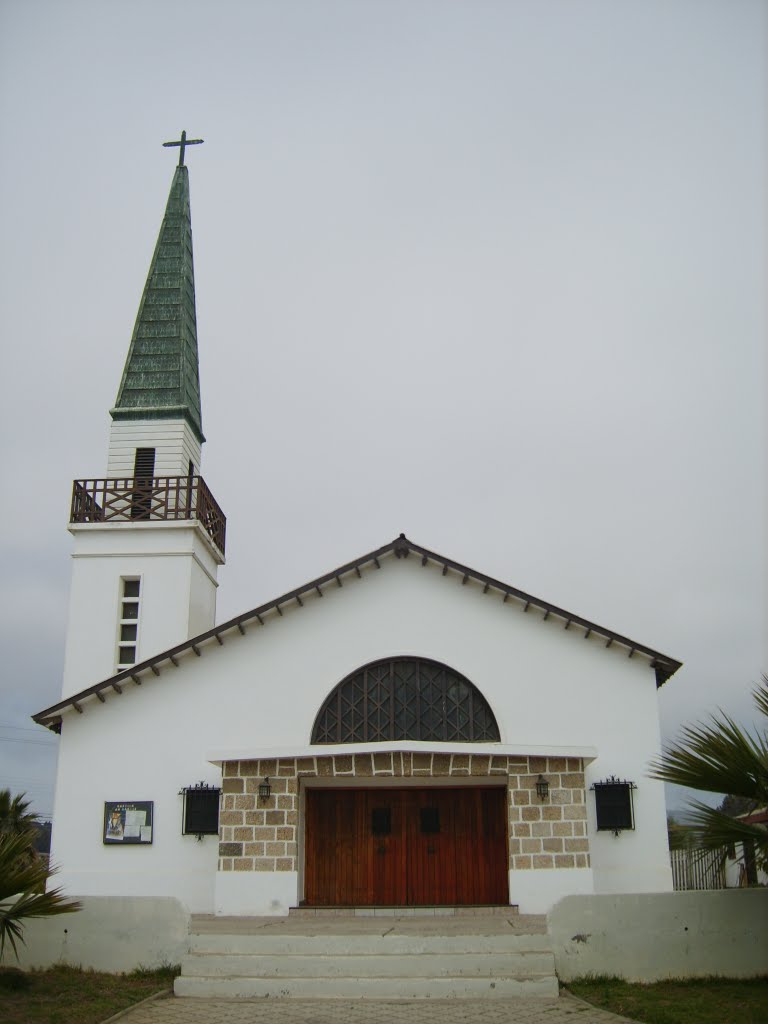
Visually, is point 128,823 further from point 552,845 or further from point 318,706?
point 552,845

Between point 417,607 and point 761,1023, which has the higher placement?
point 417,607

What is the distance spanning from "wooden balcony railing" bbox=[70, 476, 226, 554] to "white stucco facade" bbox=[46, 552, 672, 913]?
6.57m

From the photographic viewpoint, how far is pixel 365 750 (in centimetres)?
1775

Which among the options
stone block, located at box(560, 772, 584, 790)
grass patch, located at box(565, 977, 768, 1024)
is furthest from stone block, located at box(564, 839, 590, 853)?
grass patch, located at box(565, 977, 768, 1024)

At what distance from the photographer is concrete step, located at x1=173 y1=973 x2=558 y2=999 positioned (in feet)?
43.7

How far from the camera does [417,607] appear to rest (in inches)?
782

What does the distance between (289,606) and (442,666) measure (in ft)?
10.7

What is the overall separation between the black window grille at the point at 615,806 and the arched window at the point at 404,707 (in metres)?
2.19

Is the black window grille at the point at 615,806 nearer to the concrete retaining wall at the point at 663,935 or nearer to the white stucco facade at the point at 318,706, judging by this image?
the white stucco facade at the point at 318,706

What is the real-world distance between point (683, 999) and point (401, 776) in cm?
666

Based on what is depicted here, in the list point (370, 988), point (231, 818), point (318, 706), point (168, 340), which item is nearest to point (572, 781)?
point (318, 706)

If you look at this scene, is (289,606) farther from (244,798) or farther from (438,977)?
(438,977)

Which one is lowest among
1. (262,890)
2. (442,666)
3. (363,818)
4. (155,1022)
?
(155,1022)

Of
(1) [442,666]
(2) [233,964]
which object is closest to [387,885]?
(1) [442,666]
